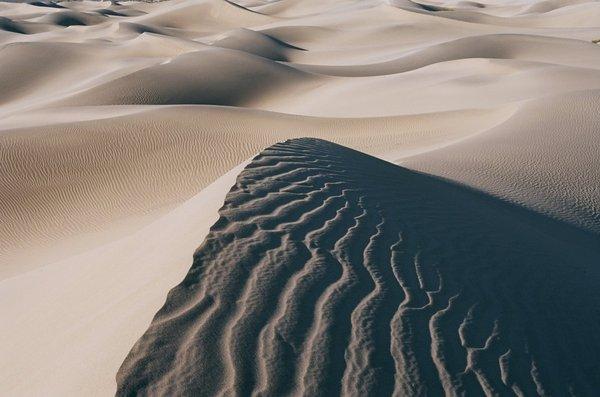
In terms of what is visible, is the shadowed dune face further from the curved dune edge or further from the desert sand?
the curved dune edge

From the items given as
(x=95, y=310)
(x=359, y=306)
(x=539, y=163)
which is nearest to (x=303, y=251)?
(x=359, y=306)

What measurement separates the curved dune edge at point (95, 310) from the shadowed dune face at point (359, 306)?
153 millimetres

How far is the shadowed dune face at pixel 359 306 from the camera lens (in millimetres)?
2787

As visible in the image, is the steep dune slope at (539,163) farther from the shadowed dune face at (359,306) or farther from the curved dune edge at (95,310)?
the curved dune edge at (95,310)

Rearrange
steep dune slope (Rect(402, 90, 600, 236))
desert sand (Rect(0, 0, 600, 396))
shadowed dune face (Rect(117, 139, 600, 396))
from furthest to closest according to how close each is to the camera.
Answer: steep dune slope (Rect(402, 90, 600, 236)) < desert sand (Rect(0, 0, 600, 396)) < shadowed dune face (Rect(117, 139, 600, 396))

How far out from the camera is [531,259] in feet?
16.1

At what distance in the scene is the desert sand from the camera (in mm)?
2924

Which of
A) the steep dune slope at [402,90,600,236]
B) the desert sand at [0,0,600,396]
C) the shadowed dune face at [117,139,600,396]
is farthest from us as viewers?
the steep dune slope at [402,90,600,236]

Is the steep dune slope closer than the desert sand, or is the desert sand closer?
the desert sand

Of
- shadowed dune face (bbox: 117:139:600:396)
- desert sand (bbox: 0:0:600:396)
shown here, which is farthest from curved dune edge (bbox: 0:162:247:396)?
shadowed dune face (bbox: 117:139:600:396)

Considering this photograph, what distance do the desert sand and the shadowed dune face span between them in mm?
13

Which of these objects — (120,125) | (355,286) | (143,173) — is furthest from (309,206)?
(120,125)

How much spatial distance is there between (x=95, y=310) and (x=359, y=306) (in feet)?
5.01

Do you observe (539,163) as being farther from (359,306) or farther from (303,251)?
(359,306)
